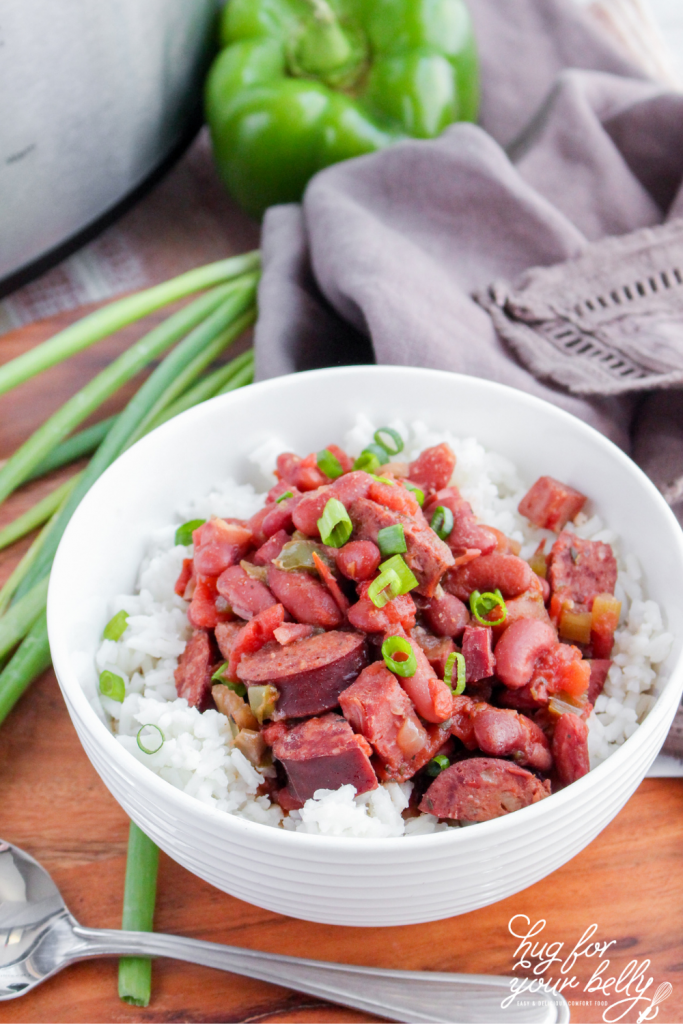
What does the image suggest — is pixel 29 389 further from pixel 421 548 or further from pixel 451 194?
pixel 421 548

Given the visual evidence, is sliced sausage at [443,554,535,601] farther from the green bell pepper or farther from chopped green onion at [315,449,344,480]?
the green bell pepper

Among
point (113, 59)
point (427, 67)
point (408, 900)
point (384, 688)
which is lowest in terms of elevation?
point (408, 900)

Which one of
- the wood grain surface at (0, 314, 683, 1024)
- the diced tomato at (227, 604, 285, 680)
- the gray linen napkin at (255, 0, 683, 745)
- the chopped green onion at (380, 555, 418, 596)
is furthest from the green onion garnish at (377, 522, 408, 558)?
the gray linen napkin at (255, 0, 683, 745)

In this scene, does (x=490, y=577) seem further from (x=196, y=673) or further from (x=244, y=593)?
(x=196, y=673)

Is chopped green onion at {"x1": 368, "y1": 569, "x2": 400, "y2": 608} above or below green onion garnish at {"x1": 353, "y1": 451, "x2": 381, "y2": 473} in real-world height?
above

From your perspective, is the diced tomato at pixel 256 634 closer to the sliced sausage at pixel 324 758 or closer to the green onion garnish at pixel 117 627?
the sliced sausage at pixel 324 758

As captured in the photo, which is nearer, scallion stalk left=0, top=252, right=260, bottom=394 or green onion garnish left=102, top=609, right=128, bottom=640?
green onion garnish left=102, top=609, right=128, bottom=640

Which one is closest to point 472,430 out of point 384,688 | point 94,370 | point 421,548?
point 421,548
